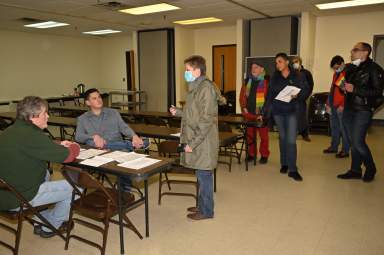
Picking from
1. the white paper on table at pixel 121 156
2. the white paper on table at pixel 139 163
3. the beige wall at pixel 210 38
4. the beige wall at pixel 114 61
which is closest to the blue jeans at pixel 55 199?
the white paper on table at pixel 121 156

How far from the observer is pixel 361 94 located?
150 inches

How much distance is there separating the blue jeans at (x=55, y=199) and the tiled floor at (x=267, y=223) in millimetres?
200

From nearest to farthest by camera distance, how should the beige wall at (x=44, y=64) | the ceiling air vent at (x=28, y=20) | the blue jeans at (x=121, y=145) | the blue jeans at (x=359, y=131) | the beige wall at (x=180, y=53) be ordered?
1. the blue jeans at (x=121, y=145)
2. the blue jeans at (x=359, y=131)
3. the ceiling air vent at (x=28, y=20)
4. the beige wall at (x=180, y=53)
5. the beige wall at (x=44, y=64)

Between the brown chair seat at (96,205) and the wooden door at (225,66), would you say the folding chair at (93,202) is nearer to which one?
the brown chair seat at (96,205)

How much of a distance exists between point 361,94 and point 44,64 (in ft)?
32.2

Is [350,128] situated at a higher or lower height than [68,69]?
lower

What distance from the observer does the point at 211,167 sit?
2.93 m

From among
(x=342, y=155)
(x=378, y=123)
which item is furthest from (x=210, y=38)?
(x=342, y=155)

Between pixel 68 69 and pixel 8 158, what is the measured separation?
32.4ft

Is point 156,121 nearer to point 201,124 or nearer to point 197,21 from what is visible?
point 201,124

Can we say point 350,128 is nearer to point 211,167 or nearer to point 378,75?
point 378,75

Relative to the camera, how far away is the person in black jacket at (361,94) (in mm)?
3818

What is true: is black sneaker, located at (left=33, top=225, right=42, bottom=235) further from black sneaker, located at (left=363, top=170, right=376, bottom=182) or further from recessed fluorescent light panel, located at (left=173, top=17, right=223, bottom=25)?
recessed fluorescent light panel, located at (left=173, top=17, right=223, bottom=25)

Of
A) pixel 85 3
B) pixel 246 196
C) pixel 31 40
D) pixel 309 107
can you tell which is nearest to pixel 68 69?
pixel 31 40
